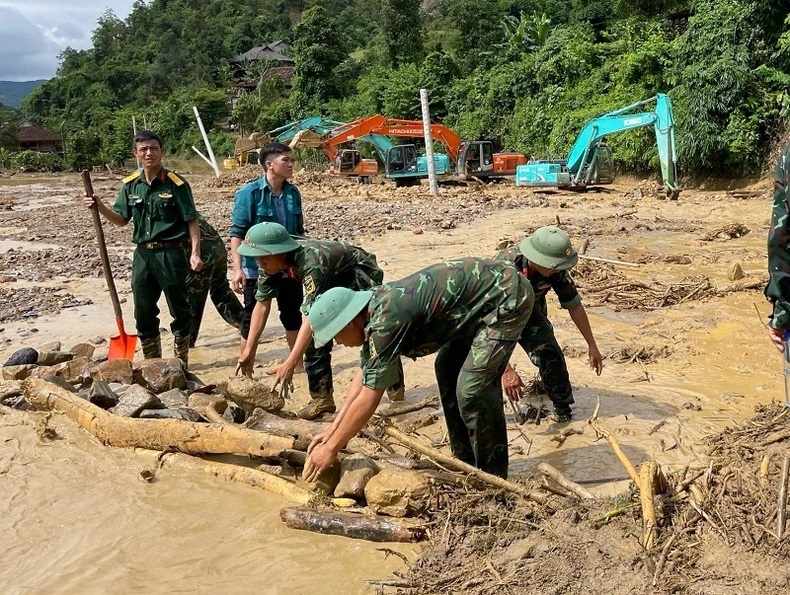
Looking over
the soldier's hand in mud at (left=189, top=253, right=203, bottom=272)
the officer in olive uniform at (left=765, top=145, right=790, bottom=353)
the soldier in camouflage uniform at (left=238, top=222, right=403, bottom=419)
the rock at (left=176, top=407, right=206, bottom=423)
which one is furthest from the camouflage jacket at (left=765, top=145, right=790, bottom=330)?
the soldier's hand in mud at (left=189, top=253, right=203, bottom=272)

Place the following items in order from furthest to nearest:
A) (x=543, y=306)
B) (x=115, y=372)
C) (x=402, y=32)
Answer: (x=402, y=32) < (x=115, y=372) < (x=543, y=306)

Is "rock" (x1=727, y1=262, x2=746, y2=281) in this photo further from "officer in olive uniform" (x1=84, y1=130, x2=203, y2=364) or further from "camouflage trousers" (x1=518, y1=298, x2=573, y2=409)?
"officer in olive uniform" (x1=84, y1=130, x2=203, y2=364)

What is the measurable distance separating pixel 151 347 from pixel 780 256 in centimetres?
474

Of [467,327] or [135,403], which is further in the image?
[135,403]

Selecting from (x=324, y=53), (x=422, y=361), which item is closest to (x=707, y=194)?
(x=422, y=361)

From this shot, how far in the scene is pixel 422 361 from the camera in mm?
6020

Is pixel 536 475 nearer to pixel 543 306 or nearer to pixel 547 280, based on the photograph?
pixel 547 280

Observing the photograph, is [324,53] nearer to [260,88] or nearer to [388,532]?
Result: [260,88]

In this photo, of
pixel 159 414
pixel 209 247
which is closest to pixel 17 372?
pixel 209 247

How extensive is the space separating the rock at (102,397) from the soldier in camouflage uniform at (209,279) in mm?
1550

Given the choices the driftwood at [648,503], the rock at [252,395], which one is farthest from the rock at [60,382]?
the driftwood at [648,503]

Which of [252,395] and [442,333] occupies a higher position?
[442,333]

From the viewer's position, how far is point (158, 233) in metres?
5.47

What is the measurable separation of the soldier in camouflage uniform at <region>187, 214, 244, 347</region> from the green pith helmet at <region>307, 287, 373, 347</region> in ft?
11.3
